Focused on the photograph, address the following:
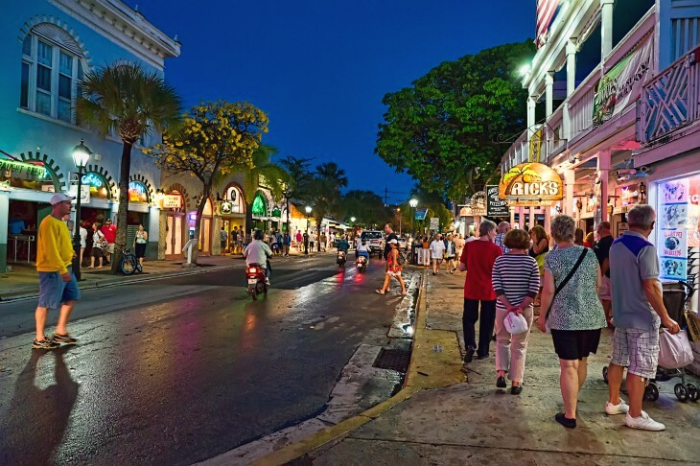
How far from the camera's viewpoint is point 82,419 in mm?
4441

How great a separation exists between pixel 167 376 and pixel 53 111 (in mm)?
16672

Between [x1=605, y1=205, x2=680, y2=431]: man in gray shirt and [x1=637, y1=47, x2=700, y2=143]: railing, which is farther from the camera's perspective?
[x1=637, y1=47, x2=700, y2=143]: railing

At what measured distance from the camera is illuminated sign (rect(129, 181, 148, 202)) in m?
22.8

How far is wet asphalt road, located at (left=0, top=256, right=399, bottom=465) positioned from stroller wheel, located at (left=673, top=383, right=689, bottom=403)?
3400mm

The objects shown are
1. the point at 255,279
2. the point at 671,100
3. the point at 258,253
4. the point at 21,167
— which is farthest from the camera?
the point at 21,167

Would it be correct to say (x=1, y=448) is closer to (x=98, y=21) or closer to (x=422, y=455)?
(x=422, y=455)

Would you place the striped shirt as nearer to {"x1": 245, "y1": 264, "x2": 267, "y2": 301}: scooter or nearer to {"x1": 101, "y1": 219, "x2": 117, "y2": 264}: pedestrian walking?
{"x1": 245, "y1": 264, "x2": 267, "y2": 301}: scooter

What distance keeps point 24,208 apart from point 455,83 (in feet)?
60.6

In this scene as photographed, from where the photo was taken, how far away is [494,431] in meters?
4.09

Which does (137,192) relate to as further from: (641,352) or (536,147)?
(641,352)

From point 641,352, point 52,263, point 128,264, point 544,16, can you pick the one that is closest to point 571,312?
point 641,352

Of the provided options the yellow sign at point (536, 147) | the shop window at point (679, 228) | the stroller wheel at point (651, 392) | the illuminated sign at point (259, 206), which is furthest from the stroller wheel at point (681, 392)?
the illuminated sign at point (259, 206)

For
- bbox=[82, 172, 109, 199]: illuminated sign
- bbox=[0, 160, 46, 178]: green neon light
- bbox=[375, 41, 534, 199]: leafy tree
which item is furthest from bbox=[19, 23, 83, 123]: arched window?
bbox=[375, 41, 534, 199]: leafy tree

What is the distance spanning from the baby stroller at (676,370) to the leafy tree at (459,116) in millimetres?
16907
